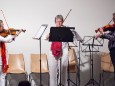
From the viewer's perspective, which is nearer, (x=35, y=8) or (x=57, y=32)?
(x=57, y=32)

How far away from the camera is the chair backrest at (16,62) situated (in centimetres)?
581

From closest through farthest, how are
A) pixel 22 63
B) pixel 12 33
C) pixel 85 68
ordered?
1. pixel 12 33
2. pixel 22 63
3. pixel 85 68

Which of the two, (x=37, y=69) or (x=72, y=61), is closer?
(x=37, y=69)

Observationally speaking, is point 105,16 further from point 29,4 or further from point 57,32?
point 57,32

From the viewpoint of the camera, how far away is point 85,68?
21.3 feet

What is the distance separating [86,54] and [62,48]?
5.78ft

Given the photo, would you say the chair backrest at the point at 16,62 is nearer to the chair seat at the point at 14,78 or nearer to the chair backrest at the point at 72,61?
the chair seat at the point at 14,78

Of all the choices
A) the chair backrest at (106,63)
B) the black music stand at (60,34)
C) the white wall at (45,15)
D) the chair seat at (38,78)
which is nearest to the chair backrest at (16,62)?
the white wall at (45,15)

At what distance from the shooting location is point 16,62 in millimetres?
5930

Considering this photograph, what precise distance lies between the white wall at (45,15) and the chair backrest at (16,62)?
0.74 ft

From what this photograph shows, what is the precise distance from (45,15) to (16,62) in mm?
1398

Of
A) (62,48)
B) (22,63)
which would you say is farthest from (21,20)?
(62,48)

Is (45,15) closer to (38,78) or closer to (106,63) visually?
(38,78)

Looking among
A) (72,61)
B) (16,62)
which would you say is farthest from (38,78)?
(72,61)
